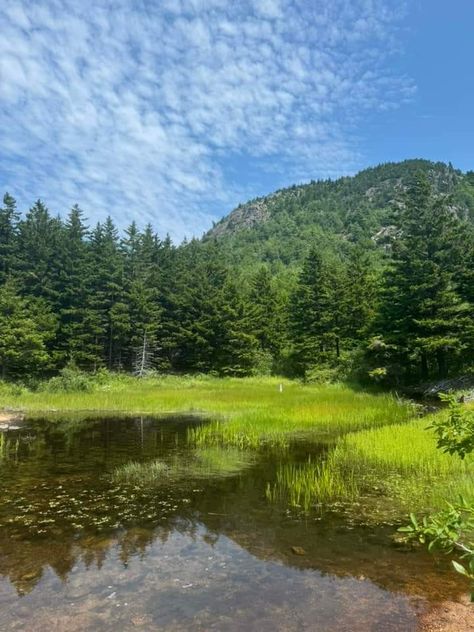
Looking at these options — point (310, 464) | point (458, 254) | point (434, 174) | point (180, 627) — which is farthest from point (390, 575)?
point (434, 174)

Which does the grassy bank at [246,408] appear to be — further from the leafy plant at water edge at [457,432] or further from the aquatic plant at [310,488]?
the leafy plant at water edge at [457,432]

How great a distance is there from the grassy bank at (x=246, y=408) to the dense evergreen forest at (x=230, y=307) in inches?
266

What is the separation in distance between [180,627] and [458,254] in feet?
118

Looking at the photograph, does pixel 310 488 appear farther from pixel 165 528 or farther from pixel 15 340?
pixel 15 340

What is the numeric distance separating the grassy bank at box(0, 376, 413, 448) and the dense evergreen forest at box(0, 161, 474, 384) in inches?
266

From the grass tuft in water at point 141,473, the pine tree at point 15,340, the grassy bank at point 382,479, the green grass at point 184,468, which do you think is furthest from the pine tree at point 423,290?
the pine tree at point 15,340

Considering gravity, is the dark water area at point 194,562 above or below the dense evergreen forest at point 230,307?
below

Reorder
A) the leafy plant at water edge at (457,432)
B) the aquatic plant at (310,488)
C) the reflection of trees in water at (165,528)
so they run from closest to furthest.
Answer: the leafy plant at water edge at (457,432) → the reflection of trees in water at (165,528) → the aquatic plant at (310,488)

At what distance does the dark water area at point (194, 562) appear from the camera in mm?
6305

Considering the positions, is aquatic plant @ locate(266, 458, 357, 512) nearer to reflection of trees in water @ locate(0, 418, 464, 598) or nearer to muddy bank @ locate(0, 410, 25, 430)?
reflection of trees in water @ locate(0, 418, 464, 598)

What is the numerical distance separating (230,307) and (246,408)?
1296 inches

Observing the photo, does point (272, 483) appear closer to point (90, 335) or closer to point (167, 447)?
point (167, 447)

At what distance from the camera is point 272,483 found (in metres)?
12.6

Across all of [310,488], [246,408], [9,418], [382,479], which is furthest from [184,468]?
[9,418]
